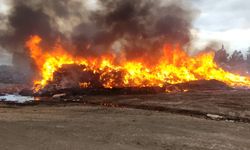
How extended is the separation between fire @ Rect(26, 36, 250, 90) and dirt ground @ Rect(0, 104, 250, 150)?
2367 centimetres

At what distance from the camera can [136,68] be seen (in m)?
49.2

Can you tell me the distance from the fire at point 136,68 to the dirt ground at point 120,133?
77.7 feet

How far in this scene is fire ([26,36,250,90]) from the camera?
45.9m

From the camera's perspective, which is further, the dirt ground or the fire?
the fire

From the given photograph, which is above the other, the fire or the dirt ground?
the fire

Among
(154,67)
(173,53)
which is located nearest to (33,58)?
(154,67)

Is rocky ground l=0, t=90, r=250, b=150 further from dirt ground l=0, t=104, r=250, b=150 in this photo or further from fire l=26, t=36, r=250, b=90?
fire l=26, t=36, r=250, b=90

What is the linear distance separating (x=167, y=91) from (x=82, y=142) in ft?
99.6

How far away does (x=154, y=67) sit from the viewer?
167ft

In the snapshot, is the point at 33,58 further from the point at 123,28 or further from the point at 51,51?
the point at 123,28

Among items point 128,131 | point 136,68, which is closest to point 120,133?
point 128,131

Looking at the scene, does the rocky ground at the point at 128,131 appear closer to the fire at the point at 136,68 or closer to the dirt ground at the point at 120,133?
the dirt ground at the point at 120,133

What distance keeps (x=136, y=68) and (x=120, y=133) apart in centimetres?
3362

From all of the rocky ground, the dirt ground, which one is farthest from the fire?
the dirt ground
